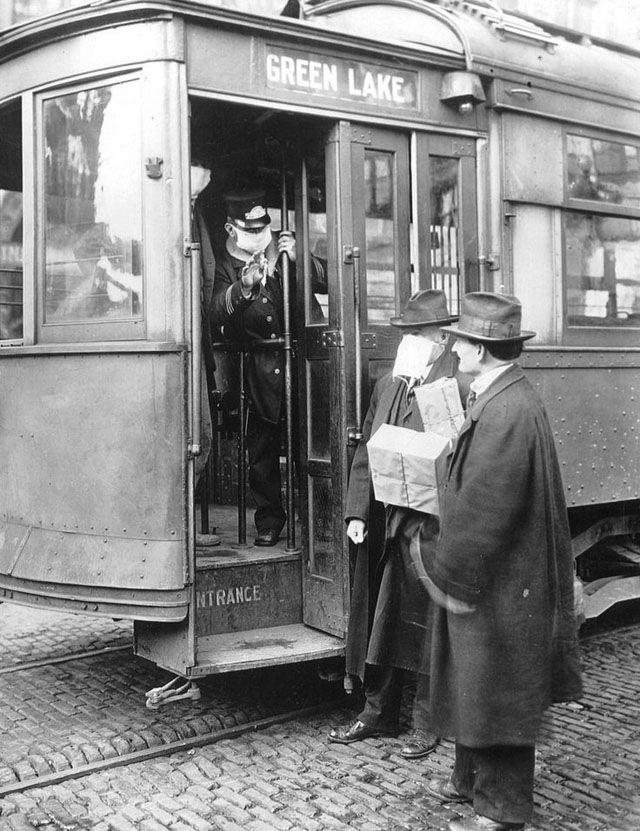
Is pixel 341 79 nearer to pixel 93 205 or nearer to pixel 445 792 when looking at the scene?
pixel 93 205

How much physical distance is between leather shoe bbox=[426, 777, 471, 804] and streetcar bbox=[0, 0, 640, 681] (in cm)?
78

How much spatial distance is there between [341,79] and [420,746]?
10.2 feet

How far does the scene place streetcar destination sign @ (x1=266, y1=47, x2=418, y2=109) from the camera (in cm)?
434

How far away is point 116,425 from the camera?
413cm

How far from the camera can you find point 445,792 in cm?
378

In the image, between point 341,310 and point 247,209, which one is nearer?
point 341,310

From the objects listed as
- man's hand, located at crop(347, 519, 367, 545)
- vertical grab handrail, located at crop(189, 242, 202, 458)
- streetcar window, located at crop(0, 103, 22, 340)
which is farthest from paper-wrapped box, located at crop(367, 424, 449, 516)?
streetcar window, located at crop(0, 103, 22, 340)

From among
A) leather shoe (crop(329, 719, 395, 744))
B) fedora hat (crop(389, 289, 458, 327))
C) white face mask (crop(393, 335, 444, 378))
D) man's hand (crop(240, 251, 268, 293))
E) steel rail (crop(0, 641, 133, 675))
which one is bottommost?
leather shoe (crop(329, 719, 395, 744))

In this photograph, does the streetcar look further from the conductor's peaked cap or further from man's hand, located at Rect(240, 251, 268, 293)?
man's hand, located at Rect(240, 251, 268, 293)

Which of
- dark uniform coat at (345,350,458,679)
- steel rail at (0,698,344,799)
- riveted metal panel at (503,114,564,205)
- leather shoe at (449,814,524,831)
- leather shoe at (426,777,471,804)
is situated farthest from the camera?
riveted metal panel at (503,114,564,205)

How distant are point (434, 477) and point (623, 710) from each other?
1836mm

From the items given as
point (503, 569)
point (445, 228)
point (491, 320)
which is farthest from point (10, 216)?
point (503, 569)

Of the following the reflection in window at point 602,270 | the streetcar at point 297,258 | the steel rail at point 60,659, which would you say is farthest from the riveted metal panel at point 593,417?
the steel rail at point 60,659

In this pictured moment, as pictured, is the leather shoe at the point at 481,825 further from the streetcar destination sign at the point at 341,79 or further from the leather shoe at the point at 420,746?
A: the streetcar destination sign at the point at 341,79
